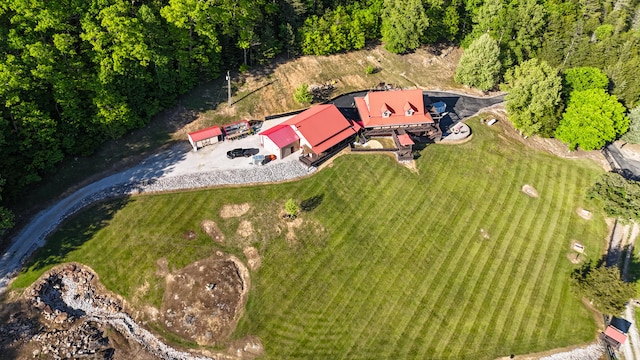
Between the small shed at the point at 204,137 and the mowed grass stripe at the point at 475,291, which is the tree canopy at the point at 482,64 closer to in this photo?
the mowed grass stripe at the point at 475,291

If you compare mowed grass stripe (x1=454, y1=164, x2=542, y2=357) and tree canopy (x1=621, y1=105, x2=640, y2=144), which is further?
tree canopy (x1=621, y1=105, x2=640, y2=144)

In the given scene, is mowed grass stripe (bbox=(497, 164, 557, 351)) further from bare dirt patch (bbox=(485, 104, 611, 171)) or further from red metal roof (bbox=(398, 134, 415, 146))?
red metal roof (bbox=(398, 134, 415, 146))

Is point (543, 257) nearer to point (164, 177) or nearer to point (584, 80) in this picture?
point (584, 80)

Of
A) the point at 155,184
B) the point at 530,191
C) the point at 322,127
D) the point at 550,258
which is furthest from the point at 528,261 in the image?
the point at 155,184

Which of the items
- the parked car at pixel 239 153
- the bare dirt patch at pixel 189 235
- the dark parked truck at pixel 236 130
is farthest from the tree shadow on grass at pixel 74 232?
the dark parked truck at pixel 236 130

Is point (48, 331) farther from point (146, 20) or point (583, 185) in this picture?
point (583, 185)

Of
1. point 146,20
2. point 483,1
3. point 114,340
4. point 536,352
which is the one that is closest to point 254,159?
point 146,20

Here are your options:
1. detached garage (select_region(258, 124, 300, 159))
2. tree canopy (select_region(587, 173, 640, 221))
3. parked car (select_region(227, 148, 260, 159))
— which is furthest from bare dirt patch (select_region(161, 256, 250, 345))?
tree canopy (select_region(587, 173, 640, 221))
